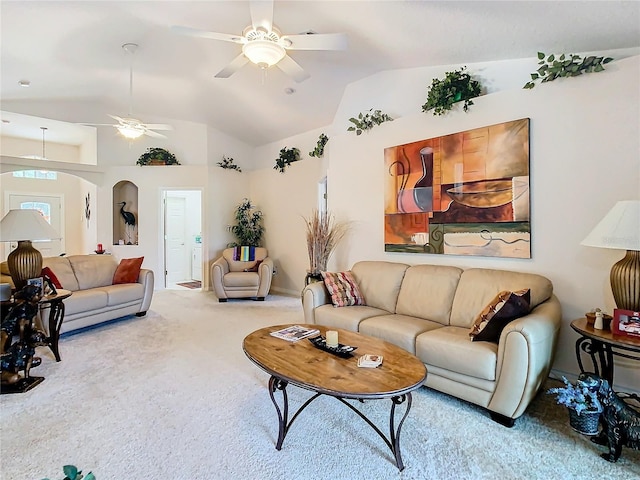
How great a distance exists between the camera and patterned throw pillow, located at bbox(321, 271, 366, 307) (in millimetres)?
3538

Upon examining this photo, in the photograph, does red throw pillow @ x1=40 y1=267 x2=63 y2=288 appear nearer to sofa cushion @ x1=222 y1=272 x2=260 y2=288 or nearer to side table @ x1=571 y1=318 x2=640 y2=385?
sofa cushion @ x1=222 y1=272 x2=260 y2=288

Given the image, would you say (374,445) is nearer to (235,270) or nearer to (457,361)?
(457,361)

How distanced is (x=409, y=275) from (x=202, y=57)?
3.79 meters

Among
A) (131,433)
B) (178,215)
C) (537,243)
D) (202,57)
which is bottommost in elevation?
(131,433)

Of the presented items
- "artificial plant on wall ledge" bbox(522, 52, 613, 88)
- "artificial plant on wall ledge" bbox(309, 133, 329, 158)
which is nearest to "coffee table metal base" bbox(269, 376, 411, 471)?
"artificial plant on wall ledge" bbox(522, 52, 613, 88)

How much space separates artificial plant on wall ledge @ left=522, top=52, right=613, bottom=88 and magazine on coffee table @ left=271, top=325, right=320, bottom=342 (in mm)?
2777

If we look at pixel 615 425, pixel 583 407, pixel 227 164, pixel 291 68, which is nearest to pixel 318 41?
pixel 291 68

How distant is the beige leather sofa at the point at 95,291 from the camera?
4.06 m

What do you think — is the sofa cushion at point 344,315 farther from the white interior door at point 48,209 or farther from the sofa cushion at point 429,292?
the white interior door at point 48,209

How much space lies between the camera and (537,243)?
2.98 m

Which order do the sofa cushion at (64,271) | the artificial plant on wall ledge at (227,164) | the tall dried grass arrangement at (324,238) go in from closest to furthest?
1. the sofa cushion at (64,271)
2. the tall dried grass arrangement at (324,238)
3. the artificial plant on wall ledge at (227,164)

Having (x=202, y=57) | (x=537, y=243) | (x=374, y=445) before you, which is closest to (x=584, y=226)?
(x=537, y=243)

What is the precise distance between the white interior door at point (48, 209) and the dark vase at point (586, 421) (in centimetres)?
965

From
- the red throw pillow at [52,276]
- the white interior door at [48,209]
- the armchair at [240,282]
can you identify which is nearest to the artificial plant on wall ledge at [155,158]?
the armchair at [240,282]
